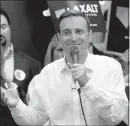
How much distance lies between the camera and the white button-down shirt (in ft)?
3.51

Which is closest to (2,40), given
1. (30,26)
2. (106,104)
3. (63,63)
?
(30,26)

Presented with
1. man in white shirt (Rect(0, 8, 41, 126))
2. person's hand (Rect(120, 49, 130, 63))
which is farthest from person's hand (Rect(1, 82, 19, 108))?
person's hand (Rect(120, 49, 130, 63))

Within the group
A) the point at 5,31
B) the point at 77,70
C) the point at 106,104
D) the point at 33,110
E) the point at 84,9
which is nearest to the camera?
the point at 77,70

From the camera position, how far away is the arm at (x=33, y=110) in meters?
1.04

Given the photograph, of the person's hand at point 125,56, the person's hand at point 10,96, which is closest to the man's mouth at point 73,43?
the person's hand at point 10,96

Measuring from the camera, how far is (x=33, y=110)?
43.6 inches

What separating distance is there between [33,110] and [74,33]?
341 millimetres

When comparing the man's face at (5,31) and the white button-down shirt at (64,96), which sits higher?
the man's face at (5,31)

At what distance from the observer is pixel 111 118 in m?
1.00

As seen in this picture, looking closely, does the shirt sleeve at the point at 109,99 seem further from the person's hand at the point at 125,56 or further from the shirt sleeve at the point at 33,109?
the person's hand at the point at 125,56

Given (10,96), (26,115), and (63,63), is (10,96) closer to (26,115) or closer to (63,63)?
(26,115)

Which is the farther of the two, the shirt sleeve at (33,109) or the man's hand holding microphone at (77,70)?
the shirt sleeve at (33,109)

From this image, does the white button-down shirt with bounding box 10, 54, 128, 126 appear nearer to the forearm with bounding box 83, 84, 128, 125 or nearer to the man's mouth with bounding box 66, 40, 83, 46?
the forearm with bounding box 83, 84, 128, 125

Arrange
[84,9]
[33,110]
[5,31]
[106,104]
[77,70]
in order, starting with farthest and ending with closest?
[84,9], [5,31], [33,110], [106,104], [77,70]
